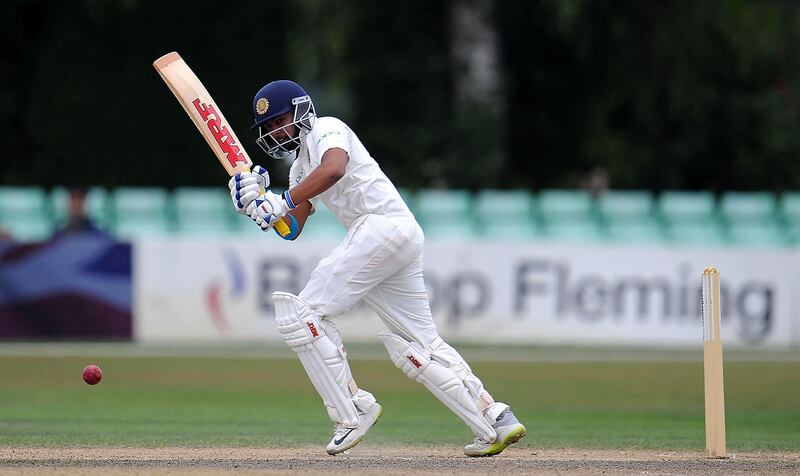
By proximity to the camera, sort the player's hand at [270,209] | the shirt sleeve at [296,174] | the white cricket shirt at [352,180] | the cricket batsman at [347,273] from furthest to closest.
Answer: the shirt sleeve at [296,174], the white cricket shirt at [352,180], the cricket batsman at [347,273], the player's hand at [270,209]

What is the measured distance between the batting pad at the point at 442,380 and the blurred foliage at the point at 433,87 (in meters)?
9.57

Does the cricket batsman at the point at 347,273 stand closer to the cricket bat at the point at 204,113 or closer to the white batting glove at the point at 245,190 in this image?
the white batting glove at the point at 245,190

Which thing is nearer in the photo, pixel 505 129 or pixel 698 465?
pixel 698 465

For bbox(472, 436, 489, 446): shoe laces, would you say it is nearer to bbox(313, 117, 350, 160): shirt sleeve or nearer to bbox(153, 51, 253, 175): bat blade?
bbox(313, 117, 350, 160): shirt sleeve

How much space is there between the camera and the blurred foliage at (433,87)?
1549cm

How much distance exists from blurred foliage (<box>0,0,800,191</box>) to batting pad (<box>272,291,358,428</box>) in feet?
31.7

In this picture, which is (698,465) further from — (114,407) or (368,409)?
A: (114,407)

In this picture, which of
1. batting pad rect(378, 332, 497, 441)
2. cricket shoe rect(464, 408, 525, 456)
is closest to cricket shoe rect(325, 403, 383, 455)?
batting pad rect(378, 332, 497, 441)

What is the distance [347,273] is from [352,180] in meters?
0.40

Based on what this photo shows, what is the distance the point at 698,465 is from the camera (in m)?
5.71

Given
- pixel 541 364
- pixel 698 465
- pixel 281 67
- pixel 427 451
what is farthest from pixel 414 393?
pixel 281 67

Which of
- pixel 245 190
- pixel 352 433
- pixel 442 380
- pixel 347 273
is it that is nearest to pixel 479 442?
pixel 442 380

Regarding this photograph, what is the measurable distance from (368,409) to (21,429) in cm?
223

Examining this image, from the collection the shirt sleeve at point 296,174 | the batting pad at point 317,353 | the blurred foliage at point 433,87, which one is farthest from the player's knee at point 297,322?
the blurred foliage at point 433,87
